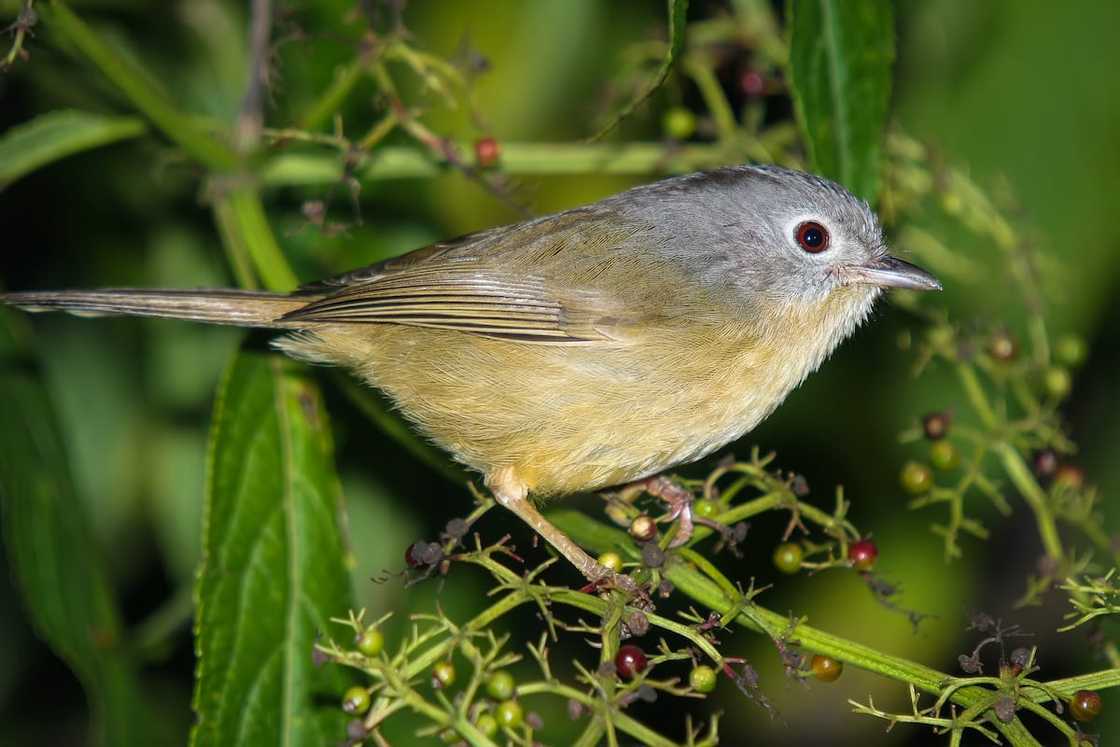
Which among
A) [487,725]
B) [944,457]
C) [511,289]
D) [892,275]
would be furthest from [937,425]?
[487,725]

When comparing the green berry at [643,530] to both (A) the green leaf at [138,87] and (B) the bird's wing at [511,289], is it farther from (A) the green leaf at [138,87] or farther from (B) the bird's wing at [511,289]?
(A) the green leaf at [138,87]

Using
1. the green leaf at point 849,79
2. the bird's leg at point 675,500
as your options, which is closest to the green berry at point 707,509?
the bird's leg at point 675,500

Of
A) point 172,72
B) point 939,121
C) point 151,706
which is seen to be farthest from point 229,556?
point 939,121

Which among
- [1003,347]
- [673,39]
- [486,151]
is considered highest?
[486,151]

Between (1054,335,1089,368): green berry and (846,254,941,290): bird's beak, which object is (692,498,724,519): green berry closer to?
(846,254,941,290): bird's beak

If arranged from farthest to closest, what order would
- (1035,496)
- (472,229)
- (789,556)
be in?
(472,229) < (1035,496) < (789,556)

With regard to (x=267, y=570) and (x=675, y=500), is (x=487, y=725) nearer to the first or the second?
(x=267, y=570)

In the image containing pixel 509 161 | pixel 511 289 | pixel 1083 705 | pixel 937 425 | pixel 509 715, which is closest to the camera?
pixel 1083 705
